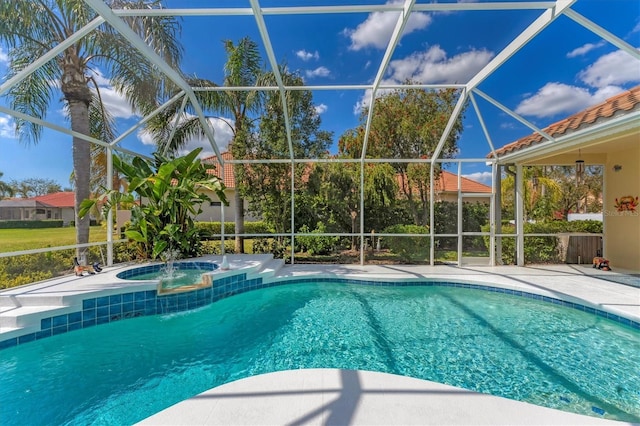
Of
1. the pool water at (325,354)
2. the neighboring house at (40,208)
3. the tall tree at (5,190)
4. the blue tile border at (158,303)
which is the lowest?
the pool water at (325,354)

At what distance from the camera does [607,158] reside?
8.51m

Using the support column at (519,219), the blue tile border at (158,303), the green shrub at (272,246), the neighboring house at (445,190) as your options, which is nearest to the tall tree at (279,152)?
the green shrub at (272,246)

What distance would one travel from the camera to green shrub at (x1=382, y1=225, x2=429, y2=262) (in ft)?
31.1

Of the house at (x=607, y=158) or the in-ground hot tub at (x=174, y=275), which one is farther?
the house at (x=607, y=158)

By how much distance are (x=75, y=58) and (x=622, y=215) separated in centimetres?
1536

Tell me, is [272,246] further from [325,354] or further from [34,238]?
[34,238]

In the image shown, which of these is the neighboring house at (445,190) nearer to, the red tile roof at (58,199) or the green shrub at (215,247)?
the green shrub at (215,247)

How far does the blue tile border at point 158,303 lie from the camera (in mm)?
4328

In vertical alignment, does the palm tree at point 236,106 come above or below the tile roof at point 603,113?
above

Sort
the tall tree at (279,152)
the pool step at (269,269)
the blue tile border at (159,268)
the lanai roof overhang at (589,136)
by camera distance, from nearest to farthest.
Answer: the lanai roof overhang at (589,136), the blue tile border at (159,268), the pool step at (269,269), the tall tree at (279,152)

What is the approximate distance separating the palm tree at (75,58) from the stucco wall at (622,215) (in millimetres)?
12911

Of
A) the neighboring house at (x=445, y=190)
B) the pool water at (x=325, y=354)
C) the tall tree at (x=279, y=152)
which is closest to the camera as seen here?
the pool water at (x=325, y=354)

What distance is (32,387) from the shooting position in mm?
3137

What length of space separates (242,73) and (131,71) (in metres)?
3.18
